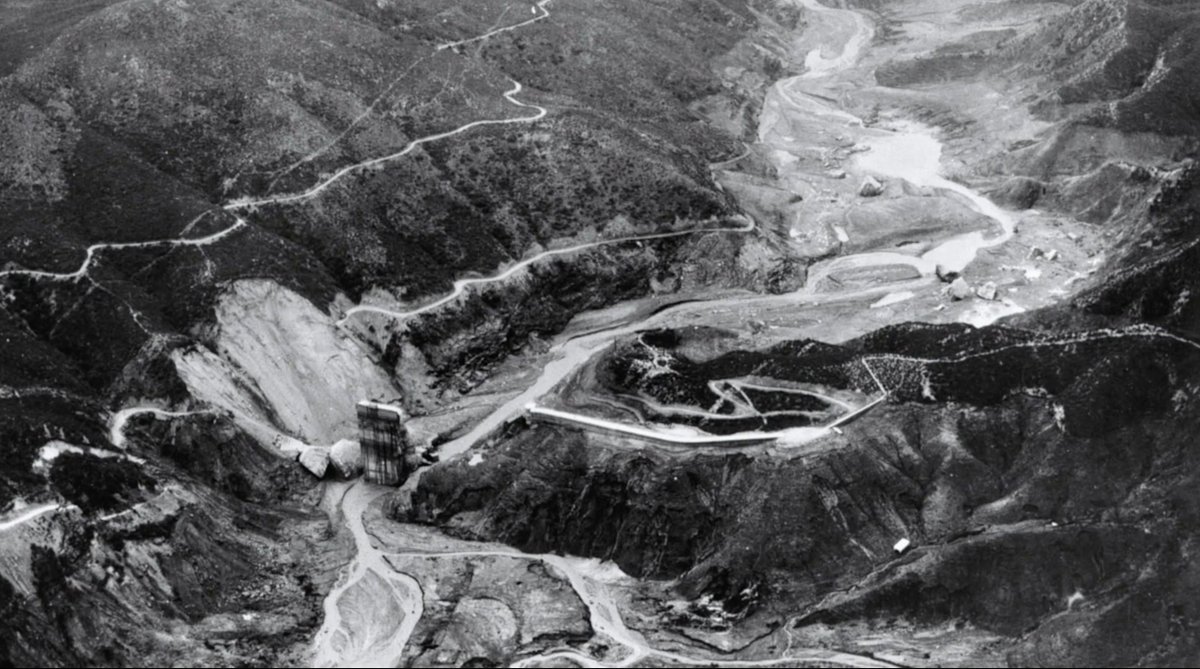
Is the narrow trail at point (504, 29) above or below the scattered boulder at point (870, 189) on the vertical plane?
above

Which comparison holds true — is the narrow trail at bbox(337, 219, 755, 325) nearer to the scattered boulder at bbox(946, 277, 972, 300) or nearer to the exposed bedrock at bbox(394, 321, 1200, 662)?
the exposed bedrock at bbox(394, 321, 1200, 662)

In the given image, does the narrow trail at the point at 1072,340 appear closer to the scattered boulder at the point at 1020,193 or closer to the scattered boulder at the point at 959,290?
the scattered boulder at the point at 959,290

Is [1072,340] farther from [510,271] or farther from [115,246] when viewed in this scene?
[115,246]

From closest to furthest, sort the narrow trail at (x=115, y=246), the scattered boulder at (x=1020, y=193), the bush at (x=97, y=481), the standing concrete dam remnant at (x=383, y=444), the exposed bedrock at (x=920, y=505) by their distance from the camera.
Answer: the exposed bedrock at (x=920, y=505)
the bush at (x=97, y=481)
the standing concrete dam remnant at (x=383, y=444)
the narrow trail at (x=115, y=246)
the scattered boulder at (x=1020, y=193)

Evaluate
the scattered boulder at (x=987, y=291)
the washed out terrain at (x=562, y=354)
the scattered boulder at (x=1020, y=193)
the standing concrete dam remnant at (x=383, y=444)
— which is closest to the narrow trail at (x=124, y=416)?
the washed out terrain at (x=562, y=354)

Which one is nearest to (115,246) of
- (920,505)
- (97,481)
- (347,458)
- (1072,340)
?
(347,458)

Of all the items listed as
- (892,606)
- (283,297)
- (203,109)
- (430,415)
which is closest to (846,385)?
(892,606)

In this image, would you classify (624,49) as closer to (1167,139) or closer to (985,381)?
(1167,139)

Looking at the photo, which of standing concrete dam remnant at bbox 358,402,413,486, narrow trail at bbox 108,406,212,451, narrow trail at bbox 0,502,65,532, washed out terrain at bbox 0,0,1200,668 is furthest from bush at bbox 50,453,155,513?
standing concrete dam remnant at bbox 358,402,413,486
